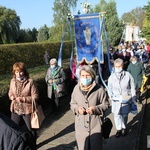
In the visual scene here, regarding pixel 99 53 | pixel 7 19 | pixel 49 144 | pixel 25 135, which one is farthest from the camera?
pixel 7 19

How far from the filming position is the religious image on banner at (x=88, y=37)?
953cm

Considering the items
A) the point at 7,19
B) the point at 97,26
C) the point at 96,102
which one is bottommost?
the point at 96,102

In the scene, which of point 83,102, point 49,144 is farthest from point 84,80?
point 49,144

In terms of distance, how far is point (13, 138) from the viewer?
1.72 meters

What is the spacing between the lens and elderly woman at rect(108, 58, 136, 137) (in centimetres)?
544

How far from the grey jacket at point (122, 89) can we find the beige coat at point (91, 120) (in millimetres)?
1826

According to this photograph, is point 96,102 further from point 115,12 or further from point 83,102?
Answer: point 115,12

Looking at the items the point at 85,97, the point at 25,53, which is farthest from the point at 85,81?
the point at 25,53

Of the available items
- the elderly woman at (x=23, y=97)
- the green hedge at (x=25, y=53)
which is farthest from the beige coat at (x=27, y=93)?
the green hedge at (x=25, y=53)

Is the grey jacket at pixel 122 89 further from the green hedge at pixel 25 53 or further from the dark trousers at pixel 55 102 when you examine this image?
the green hedge at pixel 25 53

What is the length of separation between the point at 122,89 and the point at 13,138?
401 centimetres

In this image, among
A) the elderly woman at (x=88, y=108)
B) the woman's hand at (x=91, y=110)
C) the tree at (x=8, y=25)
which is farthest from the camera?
the tree at (x=8, y=25)

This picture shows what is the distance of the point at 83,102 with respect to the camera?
12.1ft

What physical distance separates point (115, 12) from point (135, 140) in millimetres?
40718
